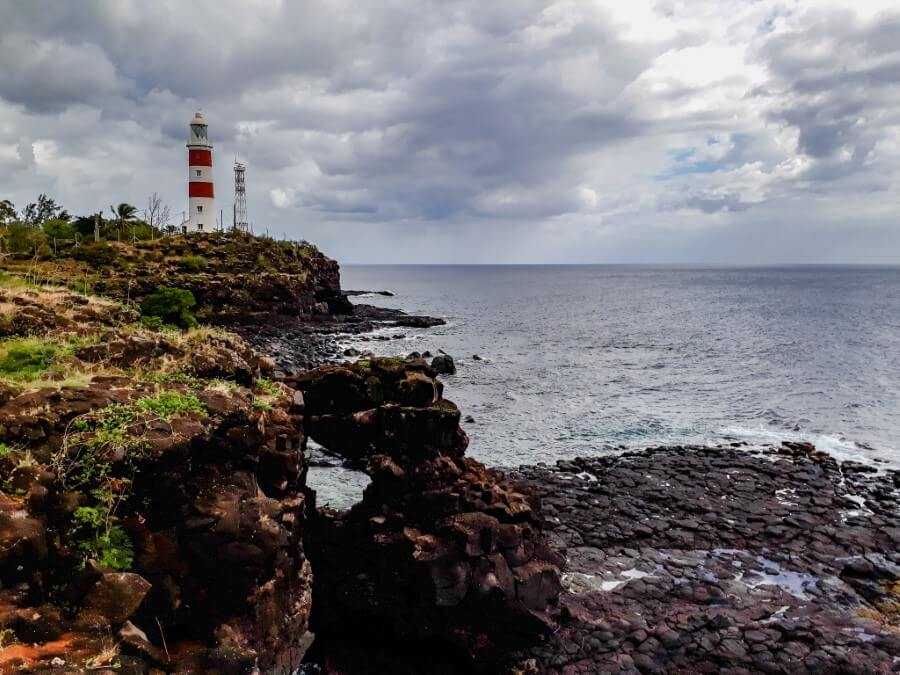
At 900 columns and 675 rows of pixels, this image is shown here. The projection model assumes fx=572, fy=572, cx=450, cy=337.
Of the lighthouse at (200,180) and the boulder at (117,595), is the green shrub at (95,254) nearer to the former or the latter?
the lighthouse at (200,180)

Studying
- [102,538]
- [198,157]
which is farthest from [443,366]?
[198,157]

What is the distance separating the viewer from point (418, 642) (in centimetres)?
1923

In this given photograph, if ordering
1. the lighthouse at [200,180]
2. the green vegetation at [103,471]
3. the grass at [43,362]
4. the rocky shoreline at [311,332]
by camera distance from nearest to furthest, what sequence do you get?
the green vegetation at [103,471] < the grass at [43,362] < the rocky shoreline at [311,332] < the lighthouse at [200,180]

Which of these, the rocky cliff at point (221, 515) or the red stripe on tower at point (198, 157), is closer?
the rocky cliff at point (221, 515)

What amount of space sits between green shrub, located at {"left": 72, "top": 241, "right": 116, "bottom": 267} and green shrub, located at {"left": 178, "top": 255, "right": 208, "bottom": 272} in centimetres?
800

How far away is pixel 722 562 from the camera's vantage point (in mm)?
25453

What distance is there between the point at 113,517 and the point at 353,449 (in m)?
11.0

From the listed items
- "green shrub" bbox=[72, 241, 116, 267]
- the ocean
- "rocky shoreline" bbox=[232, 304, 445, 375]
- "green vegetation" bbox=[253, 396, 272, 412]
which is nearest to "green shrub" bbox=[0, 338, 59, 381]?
"green vegetation" bbox=[253, 396, 272, 412]

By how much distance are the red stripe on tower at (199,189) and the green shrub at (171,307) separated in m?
37.4

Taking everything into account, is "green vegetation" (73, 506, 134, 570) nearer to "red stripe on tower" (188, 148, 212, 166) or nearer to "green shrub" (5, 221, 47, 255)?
"green shrub" (5, 221, 47, 255)

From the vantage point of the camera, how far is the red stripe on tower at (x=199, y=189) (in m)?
87.3

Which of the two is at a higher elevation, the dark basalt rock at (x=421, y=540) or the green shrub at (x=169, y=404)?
the green shrub at (x=169, y=404)

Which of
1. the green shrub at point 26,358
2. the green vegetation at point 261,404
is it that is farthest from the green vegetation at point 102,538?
the green shrub at point 26,358

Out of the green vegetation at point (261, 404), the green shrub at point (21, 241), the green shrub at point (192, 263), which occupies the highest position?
the green shrub at point (21, 241)
